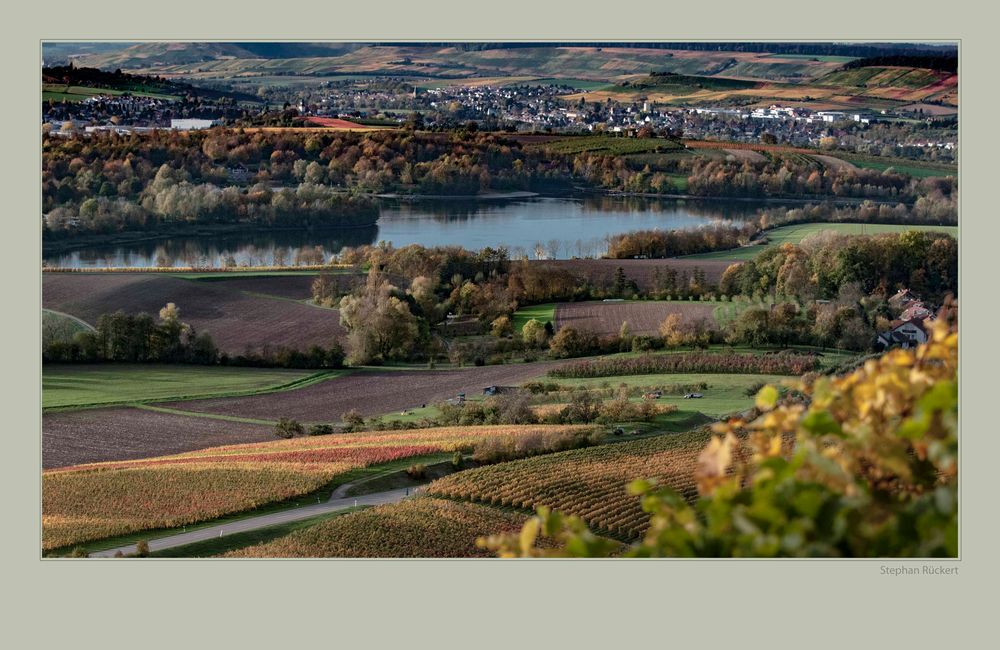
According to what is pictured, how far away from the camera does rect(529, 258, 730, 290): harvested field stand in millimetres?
12055

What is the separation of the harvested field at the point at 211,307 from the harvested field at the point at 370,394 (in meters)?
0.50

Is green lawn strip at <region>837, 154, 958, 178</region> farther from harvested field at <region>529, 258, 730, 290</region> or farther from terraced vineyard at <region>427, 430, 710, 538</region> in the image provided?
terraced vineyard at <region>427, 430, 710, 538</region>

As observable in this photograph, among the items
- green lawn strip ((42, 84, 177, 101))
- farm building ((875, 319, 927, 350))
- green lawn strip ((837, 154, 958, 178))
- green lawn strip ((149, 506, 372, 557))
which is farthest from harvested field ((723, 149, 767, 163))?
green lawn strip ((42, 84, 177, 101))

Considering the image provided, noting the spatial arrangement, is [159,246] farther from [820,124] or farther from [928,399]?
[928,399]

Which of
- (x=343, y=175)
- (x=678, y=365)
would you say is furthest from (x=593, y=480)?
(x=343, y=175)

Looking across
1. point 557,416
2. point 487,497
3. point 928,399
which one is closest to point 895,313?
point 557,416

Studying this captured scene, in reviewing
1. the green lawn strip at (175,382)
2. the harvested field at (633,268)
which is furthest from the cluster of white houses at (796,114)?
the green lawn strip at (175,382)

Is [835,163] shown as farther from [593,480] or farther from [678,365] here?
[593,480]

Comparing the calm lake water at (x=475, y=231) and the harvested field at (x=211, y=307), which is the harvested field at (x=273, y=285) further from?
the calm lake water at (x=475, y=231)

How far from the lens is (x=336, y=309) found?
1213cm

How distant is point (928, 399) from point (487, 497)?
272 inches

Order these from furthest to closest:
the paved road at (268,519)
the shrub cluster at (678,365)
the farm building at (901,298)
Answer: the shrub cluster at (678,365), the farm building at (901,298), the paved road at (268,519)

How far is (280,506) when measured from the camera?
10531mm

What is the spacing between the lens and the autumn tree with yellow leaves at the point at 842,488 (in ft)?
11.7
